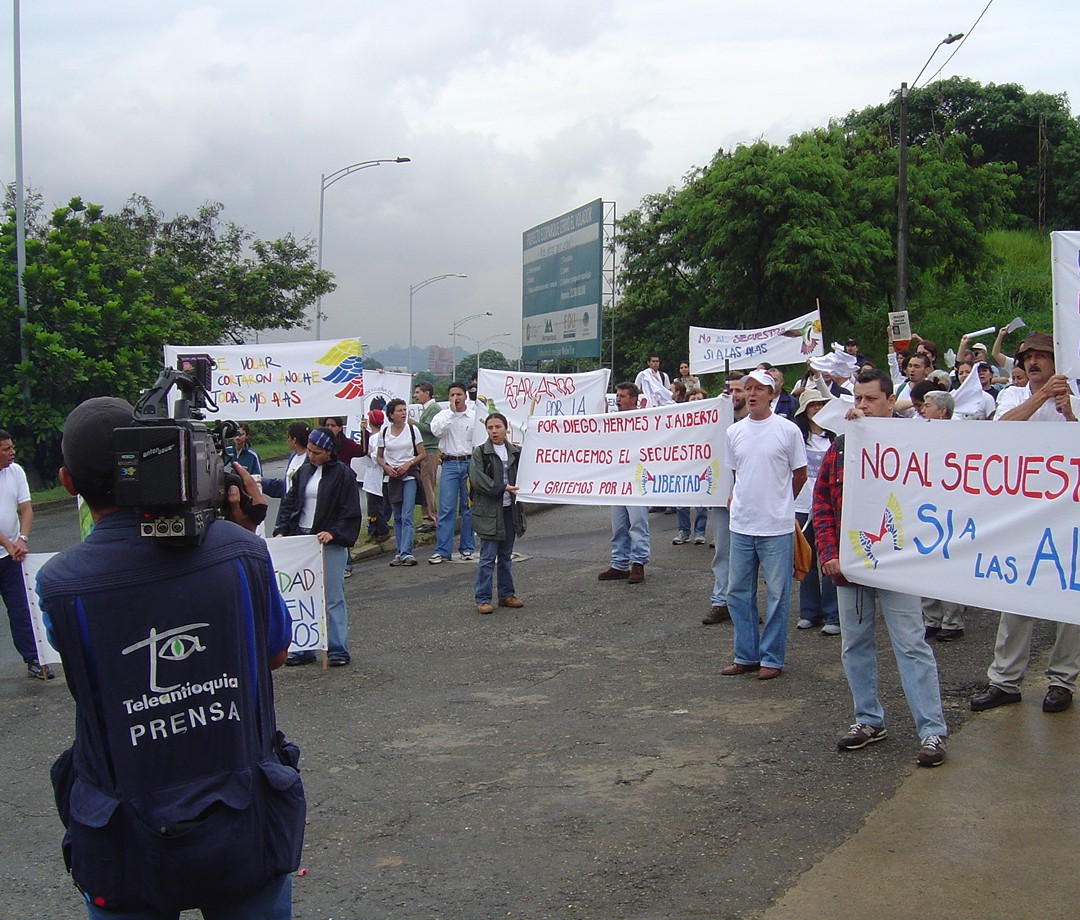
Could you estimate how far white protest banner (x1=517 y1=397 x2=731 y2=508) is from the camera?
9.71 m

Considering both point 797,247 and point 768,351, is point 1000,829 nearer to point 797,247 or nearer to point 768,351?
point 768,351

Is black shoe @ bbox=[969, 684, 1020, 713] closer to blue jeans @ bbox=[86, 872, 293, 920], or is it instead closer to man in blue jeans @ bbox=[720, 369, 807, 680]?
man in blue jeans @ bbox=[720, 369, 807, 680]

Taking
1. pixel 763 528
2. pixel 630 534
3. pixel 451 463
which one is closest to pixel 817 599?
pixel 763 528

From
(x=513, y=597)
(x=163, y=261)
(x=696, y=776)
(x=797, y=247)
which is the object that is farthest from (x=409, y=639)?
(x=163, y=261)

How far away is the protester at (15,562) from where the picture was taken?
8375 millimetres

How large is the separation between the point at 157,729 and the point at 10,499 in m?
6.56

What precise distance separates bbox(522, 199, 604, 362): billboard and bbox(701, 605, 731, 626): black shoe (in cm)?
1779

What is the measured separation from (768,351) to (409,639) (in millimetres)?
11212

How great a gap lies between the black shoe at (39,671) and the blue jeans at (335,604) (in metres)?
2.09

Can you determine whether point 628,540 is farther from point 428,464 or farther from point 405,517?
point 428,464

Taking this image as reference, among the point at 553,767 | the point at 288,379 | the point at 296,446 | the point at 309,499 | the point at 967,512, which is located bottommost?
the point at 553,767

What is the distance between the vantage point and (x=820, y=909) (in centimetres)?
423

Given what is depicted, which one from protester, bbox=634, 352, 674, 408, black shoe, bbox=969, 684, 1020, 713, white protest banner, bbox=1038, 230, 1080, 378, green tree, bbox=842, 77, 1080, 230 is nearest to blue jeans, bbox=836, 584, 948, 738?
black shoe, bbox=969, 684, 1020, 713

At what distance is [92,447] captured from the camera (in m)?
2.71
